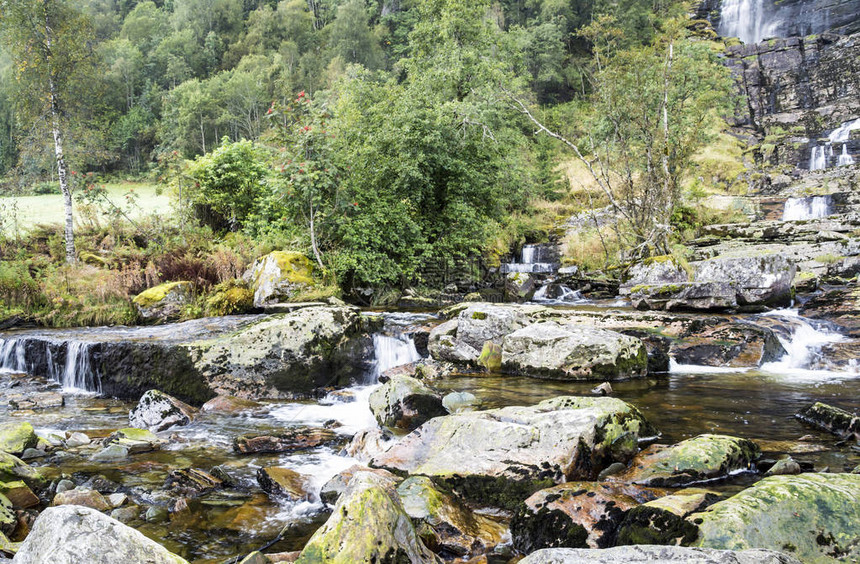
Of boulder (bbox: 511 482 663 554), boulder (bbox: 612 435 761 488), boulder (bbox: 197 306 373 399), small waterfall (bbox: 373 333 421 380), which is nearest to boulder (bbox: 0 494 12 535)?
boulder (bbox: 511 482 663 554)

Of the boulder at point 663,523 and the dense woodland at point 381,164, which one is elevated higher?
the dense woodland at point 381,164

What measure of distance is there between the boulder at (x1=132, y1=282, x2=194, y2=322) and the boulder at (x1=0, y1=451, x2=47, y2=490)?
7662 mm

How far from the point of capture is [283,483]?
15.3 feet

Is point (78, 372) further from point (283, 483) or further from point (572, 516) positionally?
point (572, 516)

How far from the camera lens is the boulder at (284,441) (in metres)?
5.71

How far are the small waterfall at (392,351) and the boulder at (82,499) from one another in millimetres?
5108

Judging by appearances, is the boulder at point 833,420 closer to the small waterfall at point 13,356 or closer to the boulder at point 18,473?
the boulder at point 18,473

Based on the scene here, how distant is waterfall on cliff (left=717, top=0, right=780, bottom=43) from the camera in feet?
127

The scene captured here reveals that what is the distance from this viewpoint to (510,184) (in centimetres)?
1953

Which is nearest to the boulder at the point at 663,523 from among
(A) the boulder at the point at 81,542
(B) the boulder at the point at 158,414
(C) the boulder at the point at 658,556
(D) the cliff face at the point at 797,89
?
(C) the boulder at the point at 658,556

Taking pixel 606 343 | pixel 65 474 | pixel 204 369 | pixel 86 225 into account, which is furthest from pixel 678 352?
pixel 86 225

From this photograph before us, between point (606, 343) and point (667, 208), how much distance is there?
9.53 m

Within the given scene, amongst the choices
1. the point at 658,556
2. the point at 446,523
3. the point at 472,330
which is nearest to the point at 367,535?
the point at 446,523

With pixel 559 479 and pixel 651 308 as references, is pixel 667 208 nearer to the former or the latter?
pixel 651 308
